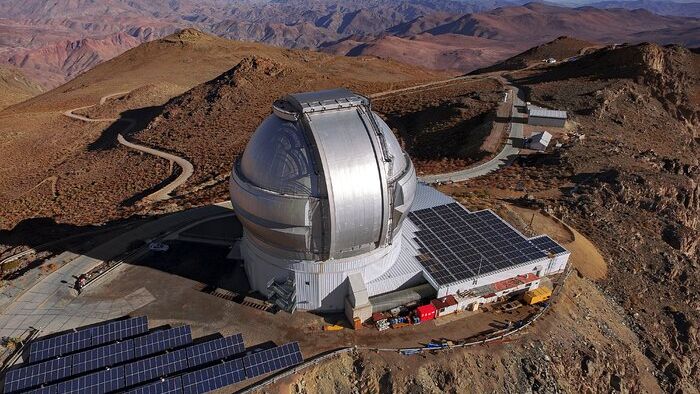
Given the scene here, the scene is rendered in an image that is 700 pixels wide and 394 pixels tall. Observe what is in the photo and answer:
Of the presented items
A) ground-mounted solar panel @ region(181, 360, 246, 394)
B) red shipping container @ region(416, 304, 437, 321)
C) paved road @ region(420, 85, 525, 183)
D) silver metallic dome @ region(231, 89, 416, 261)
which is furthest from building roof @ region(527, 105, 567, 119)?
ground-mounted solar panel @ region(181, 360, 246, 394)

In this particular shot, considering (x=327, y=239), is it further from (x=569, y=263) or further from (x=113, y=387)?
(x=569, y=263)

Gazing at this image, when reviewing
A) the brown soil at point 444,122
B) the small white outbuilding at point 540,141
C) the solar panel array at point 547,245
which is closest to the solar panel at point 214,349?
the solar panel array at point 547,245

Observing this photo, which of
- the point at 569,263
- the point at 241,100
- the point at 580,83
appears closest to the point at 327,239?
the point at 569,263

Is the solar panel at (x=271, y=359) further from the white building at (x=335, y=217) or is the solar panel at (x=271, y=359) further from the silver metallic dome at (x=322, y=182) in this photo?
the silver metallic dome at (x=322, y=182)

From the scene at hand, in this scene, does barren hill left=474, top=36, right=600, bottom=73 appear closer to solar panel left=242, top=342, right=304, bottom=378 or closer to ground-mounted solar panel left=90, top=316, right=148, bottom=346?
solar panel left=242, top=342, right=304, bottom=378

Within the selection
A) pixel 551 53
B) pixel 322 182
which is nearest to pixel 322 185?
pixel 322 182

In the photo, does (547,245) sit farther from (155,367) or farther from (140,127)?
(140,127)
